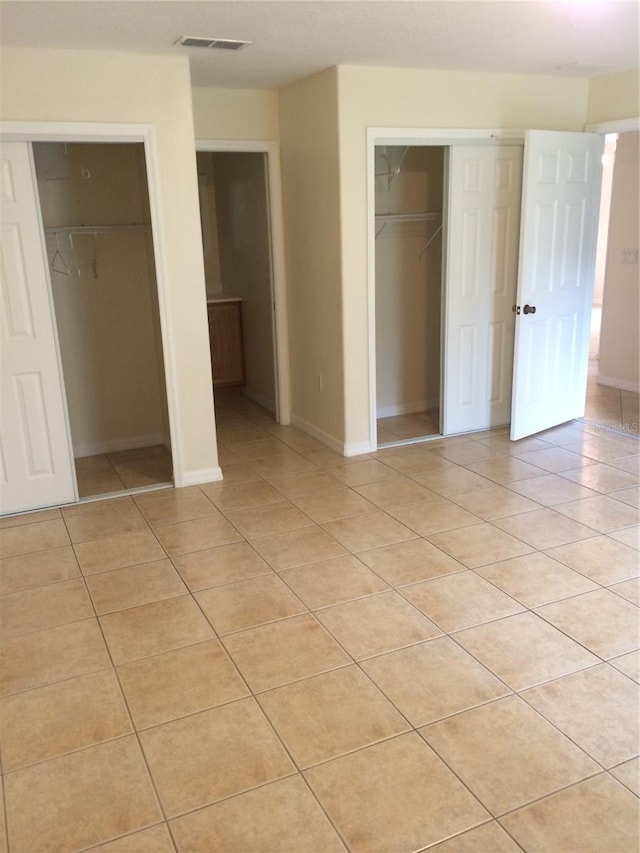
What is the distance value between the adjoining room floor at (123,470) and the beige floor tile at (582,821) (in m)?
3.12

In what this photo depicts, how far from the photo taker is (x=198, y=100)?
190 inches

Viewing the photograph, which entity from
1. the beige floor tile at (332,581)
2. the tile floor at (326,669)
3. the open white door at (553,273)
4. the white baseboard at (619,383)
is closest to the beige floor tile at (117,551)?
the tile floor at (326,669)

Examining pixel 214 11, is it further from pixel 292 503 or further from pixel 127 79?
pixel 292 503

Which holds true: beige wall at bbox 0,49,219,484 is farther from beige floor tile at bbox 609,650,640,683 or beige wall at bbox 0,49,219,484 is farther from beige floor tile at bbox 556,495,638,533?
beige floor tile at bbox 609,650,640,683

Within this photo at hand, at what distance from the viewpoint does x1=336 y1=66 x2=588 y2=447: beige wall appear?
4.34 m

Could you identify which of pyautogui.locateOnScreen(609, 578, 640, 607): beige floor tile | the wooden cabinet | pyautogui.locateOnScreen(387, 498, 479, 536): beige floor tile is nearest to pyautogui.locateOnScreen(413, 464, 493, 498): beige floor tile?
pyautogui.locateOnScreen(387, 498, 479, 536): beige floor tile

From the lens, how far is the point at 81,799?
2.04 meters

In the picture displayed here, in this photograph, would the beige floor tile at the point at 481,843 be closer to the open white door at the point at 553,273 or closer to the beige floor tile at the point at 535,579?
the beige floor tile at the point at 535,579

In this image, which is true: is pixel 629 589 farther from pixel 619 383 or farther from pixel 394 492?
pixel 619 383

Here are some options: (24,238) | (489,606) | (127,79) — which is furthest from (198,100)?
(489,606)

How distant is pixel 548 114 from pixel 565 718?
416 centimetres

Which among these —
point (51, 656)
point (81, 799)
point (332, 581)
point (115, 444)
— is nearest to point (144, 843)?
point (81, 799)

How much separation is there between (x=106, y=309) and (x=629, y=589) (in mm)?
3744

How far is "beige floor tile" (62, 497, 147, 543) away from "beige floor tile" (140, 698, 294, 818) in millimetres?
1668
